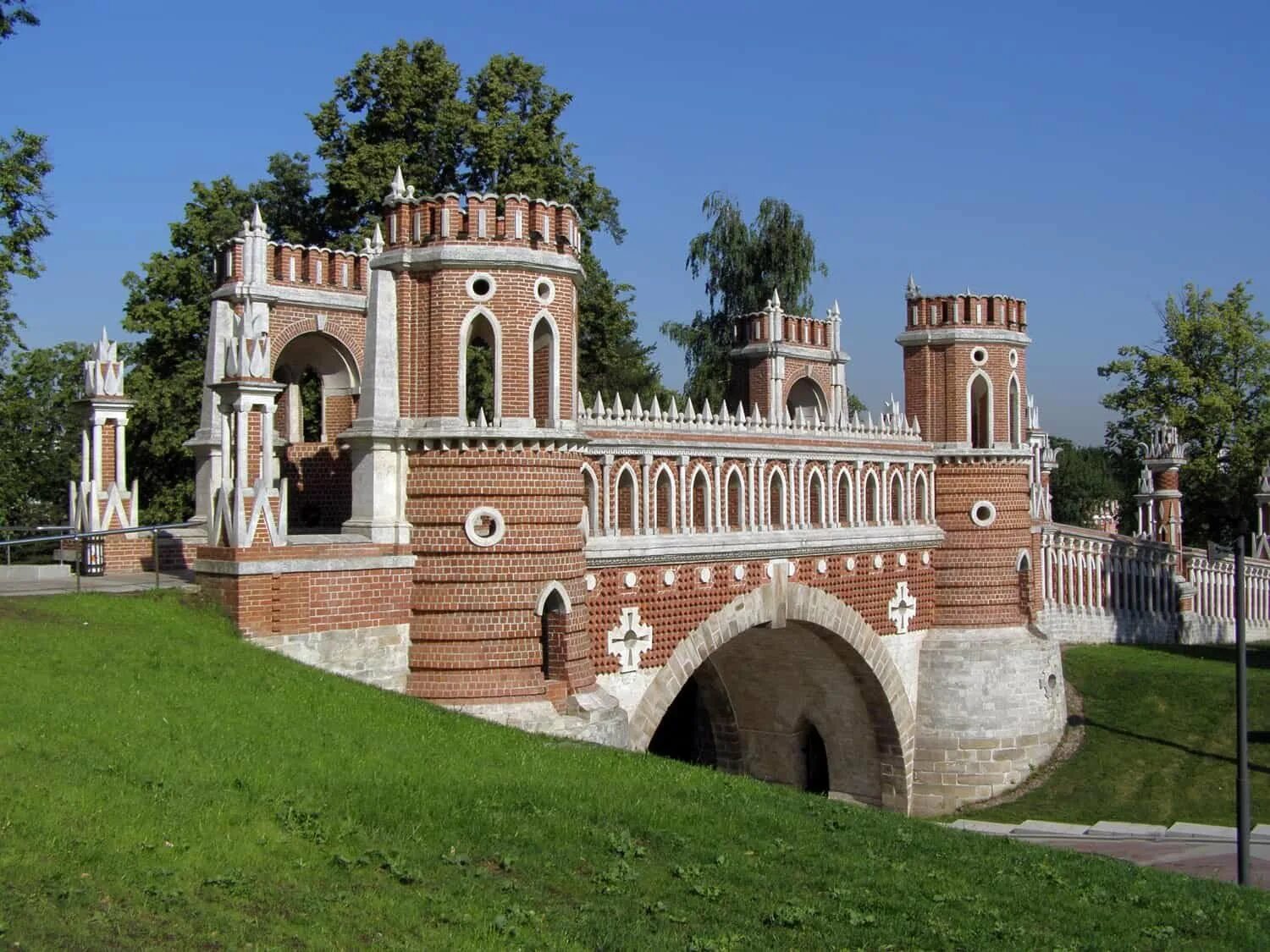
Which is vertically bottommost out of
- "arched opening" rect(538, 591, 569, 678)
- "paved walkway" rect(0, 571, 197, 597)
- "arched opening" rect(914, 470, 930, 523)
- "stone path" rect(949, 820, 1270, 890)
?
"stone path" rect(949, 820, 1270, 890)

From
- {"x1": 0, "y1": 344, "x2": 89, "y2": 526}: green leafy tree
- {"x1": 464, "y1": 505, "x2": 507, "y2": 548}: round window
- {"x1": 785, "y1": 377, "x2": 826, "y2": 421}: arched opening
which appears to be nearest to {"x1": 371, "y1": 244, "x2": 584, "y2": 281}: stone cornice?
{"x1": 464, "y1": 505, "x2": 507, "y2": 548}: round window

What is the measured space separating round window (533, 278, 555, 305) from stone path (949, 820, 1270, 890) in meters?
9.80

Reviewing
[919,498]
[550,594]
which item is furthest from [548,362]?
[919,498]

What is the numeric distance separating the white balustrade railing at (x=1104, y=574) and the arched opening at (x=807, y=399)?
653 centimetres

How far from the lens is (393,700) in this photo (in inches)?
583

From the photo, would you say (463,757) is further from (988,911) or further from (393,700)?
(988,911)

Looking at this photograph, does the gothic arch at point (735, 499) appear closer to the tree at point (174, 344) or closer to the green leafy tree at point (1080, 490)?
the tree at point (174, 344)

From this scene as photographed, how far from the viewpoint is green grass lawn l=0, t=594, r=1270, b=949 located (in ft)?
28.9

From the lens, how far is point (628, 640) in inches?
821

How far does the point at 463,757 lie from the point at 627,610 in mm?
8030

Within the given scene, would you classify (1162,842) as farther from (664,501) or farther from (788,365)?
(788,365)

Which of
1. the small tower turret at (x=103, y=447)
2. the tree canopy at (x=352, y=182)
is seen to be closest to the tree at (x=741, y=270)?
the tree canopy at (x=352, y=182)

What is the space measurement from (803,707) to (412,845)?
19.5m

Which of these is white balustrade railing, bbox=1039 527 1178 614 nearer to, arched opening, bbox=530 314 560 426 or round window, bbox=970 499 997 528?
round window, bbox=970 499 997 528
